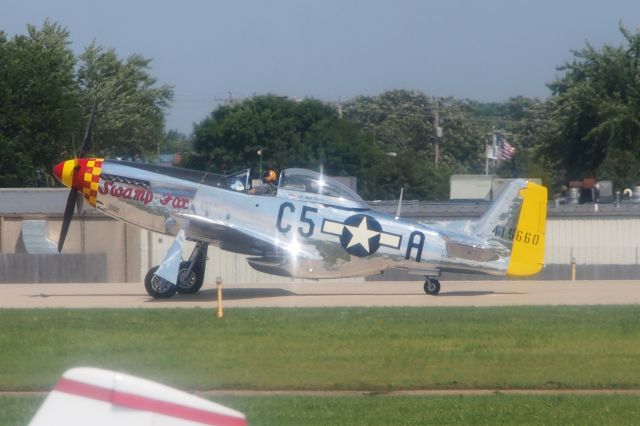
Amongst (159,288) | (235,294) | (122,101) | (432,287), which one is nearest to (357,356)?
(159,288)

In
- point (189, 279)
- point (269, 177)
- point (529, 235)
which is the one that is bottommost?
point (189, 279)

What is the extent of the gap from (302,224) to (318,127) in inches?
2200

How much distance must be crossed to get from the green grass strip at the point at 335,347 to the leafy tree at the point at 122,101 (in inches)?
1995

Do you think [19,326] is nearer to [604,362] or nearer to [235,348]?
[235,348]

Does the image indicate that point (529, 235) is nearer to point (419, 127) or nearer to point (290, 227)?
point (290, 227)

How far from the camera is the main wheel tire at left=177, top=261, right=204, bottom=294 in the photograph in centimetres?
2072

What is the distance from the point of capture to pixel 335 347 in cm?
1340

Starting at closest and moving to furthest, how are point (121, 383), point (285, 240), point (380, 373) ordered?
point (121, 383) < point (380, 373) < point (285, 240)

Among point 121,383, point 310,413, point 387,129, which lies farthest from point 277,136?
point 121,383

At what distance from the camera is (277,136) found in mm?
74375

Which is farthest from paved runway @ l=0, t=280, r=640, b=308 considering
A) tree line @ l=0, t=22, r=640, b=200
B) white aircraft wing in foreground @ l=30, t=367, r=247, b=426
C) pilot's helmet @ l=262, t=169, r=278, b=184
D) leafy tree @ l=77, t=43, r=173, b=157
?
leafy tree @ l=77, t=43, r=173, b=157

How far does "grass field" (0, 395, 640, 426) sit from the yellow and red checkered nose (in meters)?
10.4

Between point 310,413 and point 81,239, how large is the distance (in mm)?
23598

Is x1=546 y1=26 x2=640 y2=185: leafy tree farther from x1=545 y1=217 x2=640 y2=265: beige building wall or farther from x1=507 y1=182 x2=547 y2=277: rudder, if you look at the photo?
x1=507 y1=182 x2=547 y2=277: rudder
